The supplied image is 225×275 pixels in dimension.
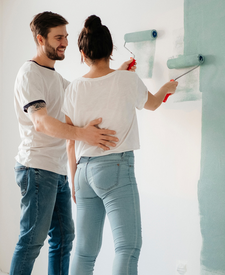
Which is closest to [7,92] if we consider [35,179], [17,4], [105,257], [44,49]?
[17,4]

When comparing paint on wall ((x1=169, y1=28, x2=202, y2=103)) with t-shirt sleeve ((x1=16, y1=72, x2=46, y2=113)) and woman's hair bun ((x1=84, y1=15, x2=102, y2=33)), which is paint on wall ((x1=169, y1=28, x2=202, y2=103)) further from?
t-shirt sleeve ((x1=16, y1=72, x2=46, y2=113))

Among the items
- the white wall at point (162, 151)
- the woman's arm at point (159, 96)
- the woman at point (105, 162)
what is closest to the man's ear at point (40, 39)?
the woman at point (105, 162)

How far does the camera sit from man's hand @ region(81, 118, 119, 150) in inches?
45.4

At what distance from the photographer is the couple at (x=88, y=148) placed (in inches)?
45.0

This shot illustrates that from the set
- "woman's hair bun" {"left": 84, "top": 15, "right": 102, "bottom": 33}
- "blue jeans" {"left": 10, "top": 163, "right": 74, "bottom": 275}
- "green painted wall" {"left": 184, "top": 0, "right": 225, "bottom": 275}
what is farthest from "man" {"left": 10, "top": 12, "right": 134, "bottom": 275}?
"green painted wall" {"left": 184, "top": 0, "right": 225, "bottom": 275}

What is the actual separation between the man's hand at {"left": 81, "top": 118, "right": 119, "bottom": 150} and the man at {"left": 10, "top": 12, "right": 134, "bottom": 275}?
0.31 ft

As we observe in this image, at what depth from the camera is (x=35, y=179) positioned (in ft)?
4.56

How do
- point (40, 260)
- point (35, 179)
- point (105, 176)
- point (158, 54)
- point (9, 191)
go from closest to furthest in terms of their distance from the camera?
point (105, 176), point (35, 179), point (158, 54), point (40, 260), point (9, 191)

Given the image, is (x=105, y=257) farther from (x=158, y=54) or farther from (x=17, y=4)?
(x=17, y=4)

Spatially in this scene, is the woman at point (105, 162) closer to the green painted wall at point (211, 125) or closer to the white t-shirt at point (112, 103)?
the white t-shirt at point (112, 103)

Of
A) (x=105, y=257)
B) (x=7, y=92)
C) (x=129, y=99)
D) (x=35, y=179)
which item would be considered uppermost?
(x=7, y=92)

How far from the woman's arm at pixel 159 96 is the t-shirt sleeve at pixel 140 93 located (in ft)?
0.18

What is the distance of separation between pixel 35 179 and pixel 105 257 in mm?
740

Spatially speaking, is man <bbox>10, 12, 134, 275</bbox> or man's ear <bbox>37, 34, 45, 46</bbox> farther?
man's ear <bbox>37, 34, 45, 46</bbox>
